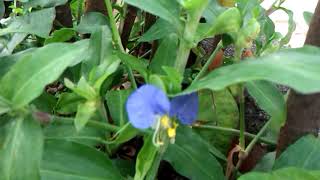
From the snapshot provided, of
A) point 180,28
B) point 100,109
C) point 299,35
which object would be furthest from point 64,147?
point 299,35

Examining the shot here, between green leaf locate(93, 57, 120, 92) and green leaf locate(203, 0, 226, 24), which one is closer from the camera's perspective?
green leaf locate(93, 57, 120, 92)

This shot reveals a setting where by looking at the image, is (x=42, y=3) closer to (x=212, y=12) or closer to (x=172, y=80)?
(x=212, y=12)

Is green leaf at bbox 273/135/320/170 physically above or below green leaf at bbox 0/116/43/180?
below

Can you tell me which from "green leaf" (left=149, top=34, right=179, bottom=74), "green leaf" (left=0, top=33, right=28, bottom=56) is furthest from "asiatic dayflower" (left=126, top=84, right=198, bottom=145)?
"green leaf" (left=0, top=33, right=28, bottom=56)

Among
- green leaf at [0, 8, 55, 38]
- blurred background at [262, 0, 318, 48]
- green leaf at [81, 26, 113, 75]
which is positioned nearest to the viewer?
green leaf at [81, 26, 113, 75]

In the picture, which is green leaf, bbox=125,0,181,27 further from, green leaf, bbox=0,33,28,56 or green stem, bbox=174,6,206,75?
green leaf, bbox=0,33,28,56

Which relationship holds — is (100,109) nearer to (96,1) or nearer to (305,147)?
(305,147)

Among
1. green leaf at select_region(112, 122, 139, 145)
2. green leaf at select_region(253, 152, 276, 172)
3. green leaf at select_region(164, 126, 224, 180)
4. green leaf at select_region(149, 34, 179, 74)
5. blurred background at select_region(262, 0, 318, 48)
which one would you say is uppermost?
green leaf at select_region(149, 34, 179, 74)
